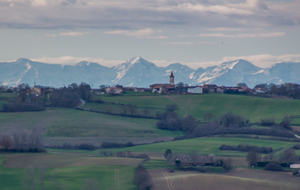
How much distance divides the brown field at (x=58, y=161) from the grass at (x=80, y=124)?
2416 centimetres

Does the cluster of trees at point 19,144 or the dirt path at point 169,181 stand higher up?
the cluster of trees at point 19,144

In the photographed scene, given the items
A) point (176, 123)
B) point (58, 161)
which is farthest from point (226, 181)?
point (176, 123)

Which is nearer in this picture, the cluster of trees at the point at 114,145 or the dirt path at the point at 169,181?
the dirt path at the point at 169,181

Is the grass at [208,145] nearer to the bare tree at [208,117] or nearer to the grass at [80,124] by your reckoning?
the grass at [80,124]

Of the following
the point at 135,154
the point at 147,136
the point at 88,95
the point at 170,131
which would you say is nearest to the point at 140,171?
the point at 135,154

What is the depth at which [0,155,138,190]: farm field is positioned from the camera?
4753 cm

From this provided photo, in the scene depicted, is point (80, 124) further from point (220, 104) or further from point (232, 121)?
point (220, 104)

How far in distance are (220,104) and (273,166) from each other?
7771cm

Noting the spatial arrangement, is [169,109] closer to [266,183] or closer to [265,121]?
[265,121]

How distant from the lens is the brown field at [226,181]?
46750 millimetres

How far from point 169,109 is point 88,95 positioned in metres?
26.2

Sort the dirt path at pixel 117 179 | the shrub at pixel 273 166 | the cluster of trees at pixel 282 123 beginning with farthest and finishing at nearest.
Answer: the cluster of trees at pixel 282 123
the shrub at pixel 273 166
the dirt path at pixel 117 179

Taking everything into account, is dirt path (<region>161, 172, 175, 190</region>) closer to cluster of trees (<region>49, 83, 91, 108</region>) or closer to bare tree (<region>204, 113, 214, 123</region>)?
bare tree (<region>204, 113, 214, 123</region>)

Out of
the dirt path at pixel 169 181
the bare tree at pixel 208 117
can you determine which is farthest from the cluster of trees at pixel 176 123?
the dirt path at pixel 169 181
